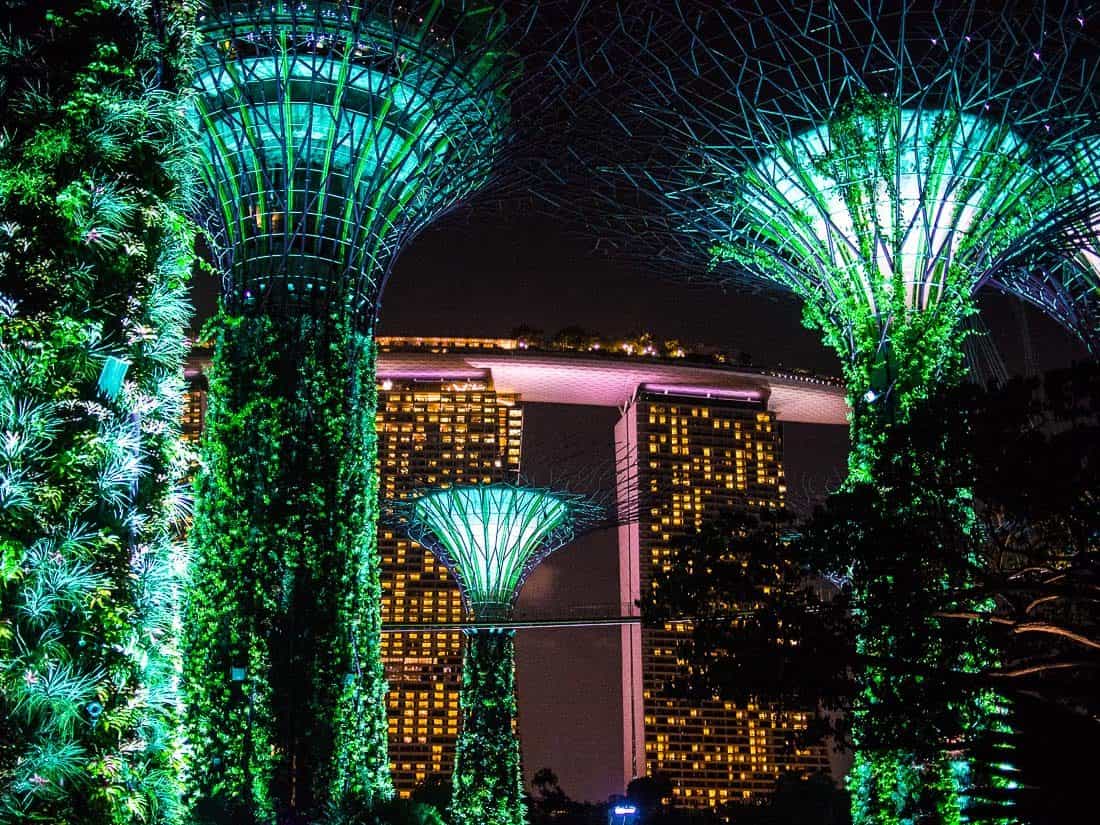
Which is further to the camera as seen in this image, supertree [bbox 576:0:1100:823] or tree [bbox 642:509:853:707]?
supertree [bbox 576:0:1100:823]

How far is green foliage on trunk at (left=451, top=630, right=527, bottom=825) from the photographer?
860 inches

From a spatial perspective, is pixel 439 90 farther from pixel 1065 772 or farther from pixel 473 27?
pixel 1065 772

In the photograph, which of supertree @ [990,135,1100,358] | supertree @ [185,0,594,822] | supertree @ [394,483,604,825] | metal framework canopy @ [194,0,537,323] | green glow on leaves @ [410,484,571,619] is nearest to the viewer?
supertree @ [185,0,594,822]

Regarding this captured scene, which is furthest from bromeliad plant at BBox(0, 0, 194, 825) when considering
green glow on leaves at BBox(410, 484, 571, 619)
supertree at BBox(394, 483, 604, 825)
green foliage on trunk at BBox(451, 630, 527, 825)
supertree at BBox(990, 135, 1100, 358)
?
green glow on leaves at BBox(410, 484, 571, 619)

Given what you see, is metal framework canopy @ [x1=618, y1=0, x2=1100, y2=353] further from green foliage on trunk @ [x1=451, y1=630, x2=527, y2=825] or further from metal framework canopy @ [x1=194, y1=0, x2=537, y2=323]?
green foliage on trunk @ [x1=451, y1=630, x2=527, y2=825]

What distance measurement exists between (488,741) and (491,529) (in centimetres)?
432

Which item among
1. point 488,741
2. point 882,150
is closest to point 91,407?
point 882,150

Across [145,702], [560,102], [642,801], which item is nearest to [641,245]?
[560,102]

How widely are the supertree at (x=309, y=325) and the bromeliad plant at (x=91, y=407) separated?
6.36 meters

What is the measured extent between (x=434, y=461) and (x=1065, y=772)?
5029 cm

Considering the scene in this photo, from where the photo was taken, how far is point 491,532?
2433 centimetres

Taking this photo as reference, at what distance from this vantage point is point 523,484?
24.6 metres

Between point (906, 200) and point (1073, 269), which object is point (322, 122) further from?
point (1073, 269)

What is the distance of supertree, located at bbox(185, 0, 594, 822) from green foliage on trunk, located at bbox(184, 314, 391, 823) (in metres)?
0.02
